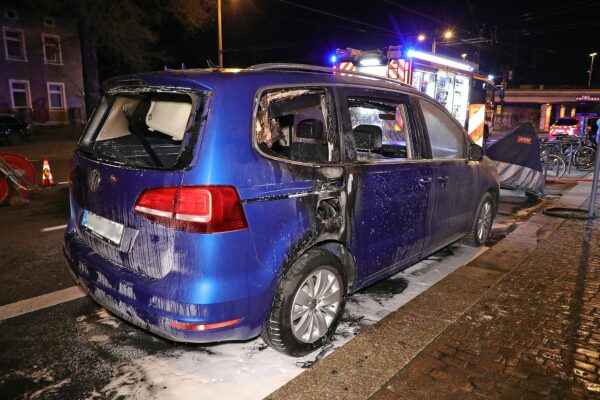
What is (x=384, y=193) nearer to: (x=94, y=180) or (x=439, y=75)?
(x=94, y=180)

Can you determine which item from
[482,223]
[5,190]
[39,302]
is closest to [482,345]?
[482,223]

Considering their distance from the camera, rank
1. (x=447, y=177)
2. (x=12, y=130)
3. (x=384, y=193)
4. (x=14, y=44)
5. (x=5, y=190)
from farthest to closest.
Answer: (x=14, y=44) < (x=12, y=130) < (x=5, y=190) < (x=447, y=177) < (x=384, y=193)

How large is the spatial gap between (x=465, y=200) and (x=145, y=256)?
3.69m

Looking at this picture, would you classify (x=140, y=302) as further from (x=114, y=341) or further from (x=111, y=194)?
(x=114, y=341)

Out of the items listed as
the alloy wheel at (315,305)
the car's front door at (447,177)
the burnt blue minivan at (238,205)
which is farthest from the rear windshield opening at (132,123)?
the car's front door at (447,177)

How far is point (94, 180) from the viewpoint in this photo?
2994mm

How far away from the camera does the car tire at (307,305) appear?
290 centimetres

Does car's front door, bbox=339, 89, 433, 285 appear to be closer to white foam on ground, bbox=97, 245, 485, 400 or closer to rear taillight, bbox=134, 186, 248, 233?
white foam on ground, bbox=97, 245, 485, 400

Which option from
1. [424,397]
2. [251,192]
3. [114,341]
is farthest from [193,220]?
[424,397]

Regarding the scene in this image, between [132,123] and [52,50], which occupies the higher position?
[52,50]

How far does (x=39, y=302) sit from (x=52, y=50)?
32.5m

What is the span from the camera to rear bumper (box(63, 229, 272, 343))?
2521 millimetres

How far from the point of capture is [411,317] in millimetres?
3719

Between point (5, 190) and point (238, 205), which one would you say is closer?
point (238, 205)
